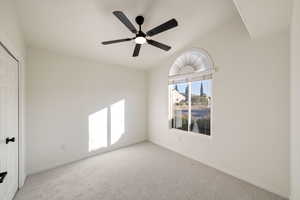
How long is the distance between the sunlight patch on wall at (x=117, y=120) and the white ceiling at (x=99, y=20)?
1.55m

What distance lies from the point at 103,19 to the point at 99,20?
0.24 feet

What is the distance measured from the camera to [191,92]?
3.24 metres

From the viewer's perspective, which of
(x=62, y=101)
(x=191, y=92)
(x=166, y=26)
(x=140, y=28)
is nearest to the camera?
(x=166, y=26)

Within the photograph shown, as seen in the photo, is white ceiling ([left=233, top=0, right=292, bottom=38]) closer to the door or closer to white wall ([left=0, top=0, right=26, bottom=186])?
white wall ([left=0, top=0, right=26, bottom=186])

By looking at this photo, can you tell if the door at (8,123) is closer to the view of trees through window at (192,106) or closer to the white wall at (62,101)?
the white wall at (62,101)

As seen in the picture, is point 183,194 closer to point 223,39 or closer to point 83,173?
point 83,173

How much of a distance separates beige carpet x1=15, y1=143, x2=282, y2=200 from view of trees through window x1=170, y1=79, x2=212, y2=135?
89 cm

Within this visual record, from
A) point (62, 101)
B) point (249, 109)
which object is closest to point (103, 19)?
point (62, 101)

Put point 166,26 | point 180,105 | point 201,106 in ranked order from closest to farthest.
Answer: point 166,26, point 201,106, point 180,105

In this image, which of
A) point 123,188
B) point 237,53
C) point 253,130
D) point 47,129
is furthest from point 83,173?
point 237,53

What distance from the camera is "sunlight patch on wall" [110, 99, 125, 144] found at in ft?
11.9

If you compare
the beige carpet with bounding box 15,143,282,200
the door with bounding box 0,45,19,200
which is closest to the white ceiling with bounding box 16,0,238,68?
the door with bounding box 0,45,19,200

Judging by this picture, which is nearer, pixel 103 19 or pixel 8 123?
pixel 8 123

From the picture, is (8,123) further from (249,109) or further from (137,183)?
(249,109)
